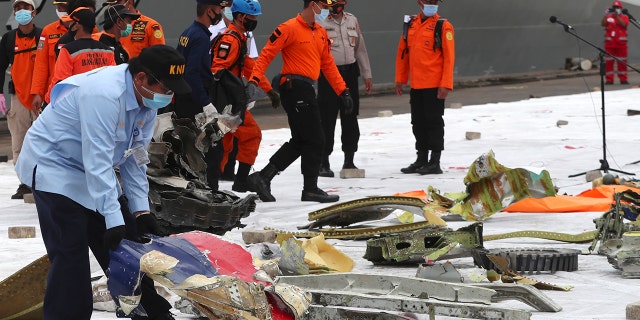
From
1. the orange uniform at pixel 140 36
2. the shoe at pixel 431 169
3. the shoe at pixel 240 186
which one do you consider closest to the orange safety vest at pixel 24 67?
the orange uniform at pixel 140 36

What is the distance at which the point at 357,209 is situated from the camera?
371 inches

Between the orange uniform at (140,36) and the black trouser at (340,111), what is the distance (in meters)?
2.10

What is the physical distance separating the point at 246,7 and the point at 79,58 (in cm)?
174

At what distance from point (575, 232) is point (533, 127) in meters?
8.66

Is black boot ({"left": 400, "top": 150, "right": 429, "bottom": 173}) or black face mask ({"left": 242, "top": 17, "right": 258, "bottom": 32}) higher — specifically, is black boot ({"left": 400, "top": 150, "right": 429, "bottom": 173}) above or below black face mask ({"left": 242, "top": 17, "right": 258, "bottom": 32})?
below

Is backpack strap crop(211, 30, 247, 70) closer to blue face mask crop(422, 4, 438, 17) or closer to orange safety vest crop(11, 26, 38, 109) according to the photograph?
orange safety vest crop(11, 26, 38, 109)

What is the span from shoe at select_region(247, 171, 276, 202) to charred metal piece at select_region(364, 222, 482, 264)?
10.3ft

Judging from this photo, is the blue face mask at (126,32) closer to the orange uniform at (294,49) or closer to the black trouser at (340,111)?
the orange uniform at (294,49)

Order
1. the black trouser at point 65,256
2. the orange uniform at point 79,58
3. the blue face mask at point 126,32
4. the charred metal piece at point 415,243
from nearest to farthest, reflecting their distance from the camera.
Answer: the black trouser at point 65,256
the charred metal piece at point 415,243
the orange uniform at point 79,58
the blue face mask at point 126,32

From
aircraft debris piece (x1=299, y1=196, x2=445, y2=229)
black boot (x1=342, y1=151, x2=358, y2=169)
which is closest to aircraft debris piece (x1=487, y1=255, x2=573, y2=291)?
aircraft debris piece (x1=299, y1=196, x2=445, y2=229)

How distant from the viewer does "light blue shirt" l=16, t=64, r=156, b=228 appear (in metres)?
5.32

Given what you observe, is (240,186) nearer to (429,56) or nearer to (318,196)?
(318,196)

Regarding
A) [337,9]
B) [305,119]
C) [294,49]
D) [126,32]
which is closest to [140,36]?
[126,32]

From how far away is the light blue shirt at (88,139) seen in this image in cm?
532
